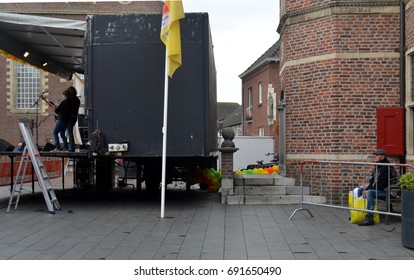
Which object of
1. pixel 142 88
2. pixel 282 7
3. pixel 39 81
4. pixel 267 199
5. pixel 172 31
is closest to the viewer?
pixel 172 31

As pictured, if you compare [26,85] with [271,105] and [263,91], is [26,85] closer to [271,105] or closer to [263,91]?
[263,91]

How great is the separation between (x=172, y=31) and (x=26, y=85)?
3088 cm

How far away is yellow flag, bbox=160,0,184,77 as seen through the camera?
9391 millimetres

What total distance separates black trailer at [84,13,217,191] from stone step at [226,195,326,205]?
158cm

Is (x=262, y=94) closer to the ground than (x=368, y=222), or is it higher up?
higher up

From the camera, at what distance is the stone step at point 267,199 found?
→ 11.2m

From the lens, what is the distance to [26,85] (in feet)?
122

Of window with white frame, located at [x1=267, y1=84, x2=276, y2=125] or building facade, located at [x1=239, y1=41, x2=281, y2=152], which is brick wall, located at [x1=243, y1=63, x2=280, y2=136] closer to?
building facade, located at [x1=239, y1=41, x2=281, y2=152]

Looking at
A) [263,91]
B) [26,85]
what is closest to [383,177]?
[263,91]

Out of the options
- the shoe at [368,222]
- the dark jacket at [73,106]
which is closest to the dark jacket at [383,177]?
the shoe at [368,222]

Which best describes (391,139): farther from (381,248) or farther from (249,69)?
(249,69)

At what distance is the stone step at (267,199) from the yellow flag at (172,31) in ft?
11.6

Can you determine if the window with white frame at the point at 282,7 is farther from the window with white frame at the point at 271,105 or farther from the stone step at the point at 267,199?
the window with white frame at the point at 271,105

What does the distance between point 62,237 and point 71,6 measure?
32.8 m
